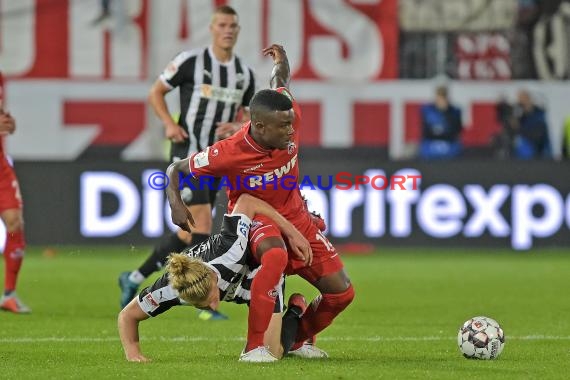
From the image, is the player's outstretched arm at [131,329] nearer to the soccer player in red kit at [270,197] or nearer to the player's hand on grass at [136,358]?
the player's hand on grass at [136,358]

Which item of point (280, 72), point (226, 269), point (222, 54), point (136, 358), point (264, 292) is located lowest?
point (136, 358)

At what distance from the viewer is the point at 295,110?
764 cm

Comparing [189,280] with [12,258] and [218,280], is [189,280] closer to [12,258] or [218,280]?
[218,280]

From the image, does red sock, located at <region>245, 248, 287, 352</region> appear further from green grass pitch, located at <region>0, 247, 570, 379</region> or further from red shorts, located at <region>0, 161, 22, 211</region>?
red shorts, located at <region>0, 161, 22, 211</region>

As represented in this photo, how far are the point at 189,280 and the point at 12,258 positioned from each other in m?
3.75

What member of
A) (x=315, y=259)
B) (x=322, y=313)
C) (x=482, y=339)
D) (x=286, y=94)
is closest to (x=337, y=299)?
(x=322, y=313)

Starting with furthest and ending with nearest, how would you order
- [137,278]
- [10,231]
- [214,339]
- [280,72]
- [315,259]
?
1. [10,231]
2. [137,278]
3. [214,339]
4. [280,72]
5. [315,259]

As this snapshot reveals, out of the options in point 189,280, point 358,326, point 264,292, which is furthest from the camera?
point 358,326

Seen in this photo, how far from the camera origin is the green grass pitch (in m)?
6.87

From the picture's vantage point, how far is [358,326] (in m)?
9.27

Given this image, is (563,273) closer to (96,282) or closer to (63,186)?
(96,282)

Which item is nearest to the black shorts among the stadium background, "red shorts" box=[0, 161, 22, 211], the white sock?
the white sock

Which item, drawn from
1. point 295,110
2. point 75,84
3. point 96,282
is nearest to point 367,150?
point 75,84

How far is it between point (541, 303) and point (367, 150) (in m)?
9.18
